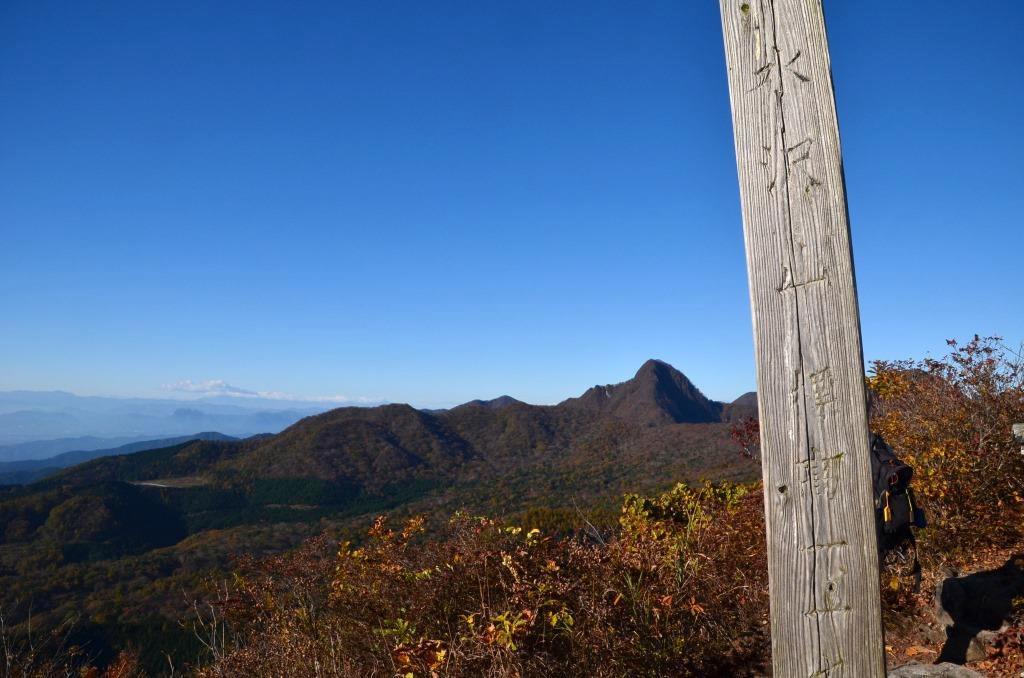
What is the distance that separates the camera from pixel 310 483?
114 ft

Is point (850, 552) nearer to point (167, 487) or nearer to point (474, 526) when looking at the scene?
point (474, 526)

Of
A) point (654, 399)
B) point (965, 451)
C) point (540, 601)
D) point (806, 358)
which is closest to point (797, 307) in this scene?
point (806, 358)

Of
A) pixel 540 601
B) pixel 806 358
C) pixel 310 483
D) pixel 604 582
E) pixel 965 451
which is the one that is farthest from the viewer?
pixel 310 483

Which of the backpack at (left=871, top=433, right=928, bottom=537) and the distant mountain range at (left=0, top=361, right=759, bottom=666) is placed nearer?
the backpack at (left=871, top=433, right=928, bottom=537)

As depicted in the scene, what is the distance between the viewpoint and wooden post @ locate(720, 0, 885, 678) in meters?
1.56

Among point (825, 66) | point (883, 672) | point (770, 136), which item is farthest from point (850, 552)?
point (825, 66)

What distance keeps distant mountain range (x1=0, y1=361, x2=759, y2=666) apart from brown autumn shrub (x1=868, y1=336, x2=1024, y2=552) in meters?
5.17

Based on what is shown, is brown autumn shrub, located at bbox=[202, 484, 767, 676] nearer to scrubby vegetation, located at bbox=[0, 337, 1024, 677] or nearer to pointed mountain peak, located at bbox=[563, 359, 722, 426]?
scrubby vegetation, located at bbox=[0, 337, 1024, 677]

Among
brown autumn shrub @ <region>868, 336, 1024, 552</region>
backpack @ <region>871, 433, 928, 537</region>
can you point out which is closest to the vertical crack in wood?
backpack @ <region>871, 433, 928, 537</region>

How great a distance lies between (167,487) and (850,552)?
128 feet

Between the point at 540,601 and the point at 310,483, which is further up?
the point at 540,601

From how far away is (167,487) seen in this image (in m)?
34.5

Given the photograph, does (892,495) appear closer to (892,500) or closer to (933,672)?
(892,500)

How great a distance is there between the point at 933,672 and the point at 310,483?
34641mm
